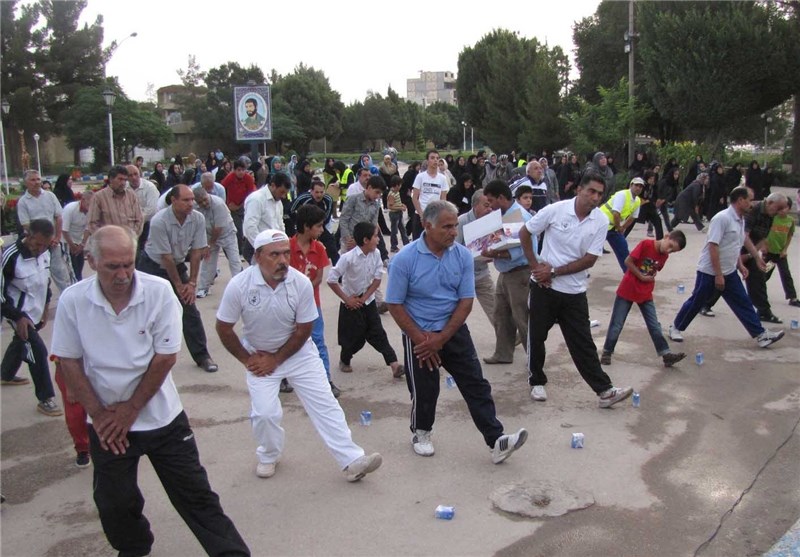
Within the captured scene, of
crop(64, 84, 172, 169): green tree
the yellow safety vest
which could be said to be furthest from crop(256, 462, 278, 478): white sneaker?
crop(64, 84, 172, 169): green tree

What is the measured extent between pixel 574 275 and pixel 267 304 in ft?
8.71

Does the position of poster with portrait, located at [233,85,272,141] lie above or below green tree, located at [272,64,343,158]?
below

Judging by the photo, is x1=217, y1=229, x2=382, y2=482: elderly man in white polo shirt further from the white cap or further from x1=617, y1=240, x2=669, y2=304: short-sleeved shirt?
x1=617, y1=240, x2=669, y2=304: short-sleeved shirt

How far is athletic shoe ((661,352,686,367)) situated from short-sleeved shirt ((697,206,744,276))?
112 centimetres

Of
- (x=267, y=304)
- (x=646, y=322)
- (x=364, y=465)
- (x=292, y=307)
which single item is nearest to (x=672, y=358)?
(x=646, y=322)

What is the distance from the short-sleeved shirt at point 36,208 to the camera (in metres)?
9.55

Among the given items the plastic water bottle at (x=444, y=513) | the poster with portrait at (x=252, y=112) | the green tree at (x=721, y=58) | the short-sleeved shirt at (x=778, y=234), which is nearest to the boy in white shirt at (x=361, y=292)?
the plastic water bottle at (x=444, y=513)

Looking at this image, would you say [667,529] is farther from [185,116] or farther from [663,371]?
[185,116]

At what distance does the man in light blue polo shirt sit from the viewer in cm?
475

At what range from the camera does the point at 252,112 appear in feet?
84.4

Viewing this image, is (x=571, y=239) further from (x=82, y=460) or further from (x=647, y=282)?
(x=82, y=460)

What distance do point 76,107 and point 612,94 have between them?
38.6 meters

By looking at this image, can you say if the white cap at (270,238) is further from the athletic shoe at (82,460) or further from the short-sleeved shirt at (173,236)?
the short-sleeved shirt at (173,236)

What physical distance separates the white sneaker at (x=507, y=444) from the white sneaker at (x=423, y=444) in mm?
473
